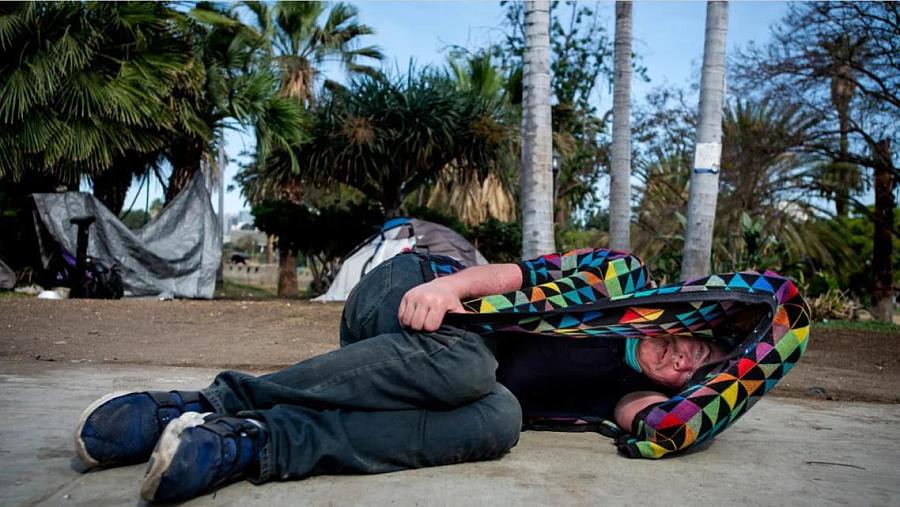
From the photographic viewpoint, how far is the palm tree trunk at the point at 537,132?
668 centimetres

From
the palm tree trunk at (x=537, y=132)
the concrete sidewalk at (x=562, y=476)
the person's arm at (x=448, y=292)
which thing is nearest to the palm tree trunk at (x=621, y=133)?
the palm tree trunk at (x=537, y=132)

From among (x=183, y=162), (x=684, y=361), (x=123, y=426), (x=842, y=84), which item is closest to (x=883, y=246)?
(x=842, y=84)

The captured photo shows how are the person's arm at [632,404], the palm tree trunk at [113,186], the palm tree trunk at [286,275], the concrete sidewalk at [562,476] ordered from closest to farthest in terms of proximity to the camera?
→ the concrete sidewalk at [562,476] < the person's arm at [632,404] < the palm tree trunk at [113,186] < the palm tree trunk at [286,275]

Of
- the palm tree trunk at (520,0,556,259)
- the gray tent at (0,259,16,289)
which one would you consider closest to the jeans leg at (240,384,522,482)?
the palm tree trunk at (520,0,556,259)

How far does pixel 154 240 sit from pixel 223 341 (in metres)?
6.51

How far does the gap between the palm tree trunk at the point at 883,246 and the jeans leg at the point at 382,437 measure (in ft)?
42.2

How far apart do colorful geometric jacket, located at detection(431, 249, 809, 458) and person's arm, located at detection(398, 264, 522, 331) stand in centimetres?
5

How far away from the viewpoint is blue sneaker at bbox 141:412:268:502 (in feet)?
5.16

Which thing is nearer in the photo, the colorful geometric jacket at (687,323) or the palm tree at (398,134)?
the colorful geometric jacket at (687,323)

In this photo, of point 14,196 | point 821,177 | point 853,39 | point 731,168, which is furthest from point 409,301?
point 821,177

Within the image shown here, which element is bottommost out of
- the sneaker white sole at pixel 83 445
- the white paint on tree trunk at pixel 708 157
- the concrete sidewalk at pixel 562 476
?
the concrete sidewalk at pixel 562 476

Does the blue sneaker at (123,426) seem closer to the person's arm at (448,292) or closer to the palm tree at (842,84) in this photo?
the person's arm at (448,292)

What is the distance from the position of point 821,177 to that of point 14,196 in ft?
53.0

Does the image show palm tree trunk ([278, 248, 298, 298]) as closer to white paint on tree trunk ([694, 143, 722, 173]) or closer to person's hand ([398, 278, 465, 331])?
white paint on tree trunk ([694, 143, 722, 173])
